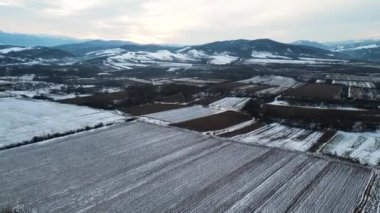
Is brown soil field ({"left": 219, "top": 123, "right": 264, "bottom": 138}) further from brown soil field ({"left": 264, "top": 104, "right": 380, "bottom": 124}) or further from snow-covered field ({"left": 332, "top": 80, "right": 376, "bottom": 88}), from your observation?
snow-covered field ({"left": 332, "top": 80, "right": 376, "bottom": 88})

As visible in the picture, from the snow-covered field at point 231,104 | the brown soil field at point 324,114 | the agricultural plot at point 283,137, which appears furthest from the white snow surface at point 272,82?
the agricultural plot at point 283,137

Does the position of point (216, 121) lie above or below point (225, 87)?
above

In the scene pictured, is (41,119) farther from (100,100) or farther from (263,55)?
(263,55)

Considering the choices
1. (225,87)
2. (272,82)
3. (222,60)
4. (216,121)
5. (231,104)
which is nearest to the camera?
(216,121)

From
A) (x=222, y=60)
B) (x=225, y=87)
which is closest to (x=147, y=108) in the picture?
(x=225, y=87)

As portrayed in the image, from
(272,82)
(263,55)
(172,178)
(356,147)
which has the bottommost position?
(263,55)

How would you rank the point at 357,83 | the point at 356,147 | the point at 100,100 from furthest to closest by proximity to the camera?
the point at 357,83, the point at 100,100, the point at 356,147
